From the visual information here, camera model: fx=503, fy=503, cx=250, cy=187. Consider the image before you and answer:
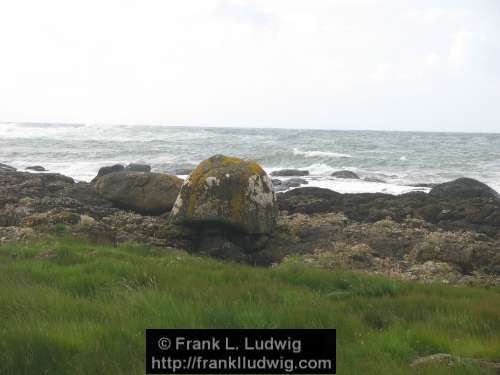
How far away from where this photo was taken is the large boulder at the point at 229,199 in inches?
476

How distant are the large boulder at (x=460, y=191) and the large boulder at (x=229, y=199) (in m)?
10.3

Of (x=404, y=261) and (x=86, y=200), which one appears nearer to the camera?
(x=404, y=261)

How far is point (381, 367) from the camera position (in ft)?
12.6

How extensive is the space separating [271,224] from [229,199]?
1389 mm

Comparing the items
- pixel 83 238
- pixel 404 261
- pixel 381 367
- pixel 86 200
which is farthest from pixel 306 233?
pixel 381 367

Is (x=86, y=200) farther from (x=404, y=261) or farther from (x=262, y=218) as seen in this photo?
(x=404, y=261)

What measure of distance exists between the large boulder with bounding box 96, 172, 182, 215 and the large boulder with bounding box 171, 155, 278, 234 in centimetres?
268

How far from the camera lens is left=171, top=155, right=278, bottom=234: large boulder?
12.1 metres

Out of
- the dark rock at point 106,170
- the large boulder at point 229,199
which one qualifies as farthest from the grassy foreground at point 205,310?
the dark rock at point 106,170

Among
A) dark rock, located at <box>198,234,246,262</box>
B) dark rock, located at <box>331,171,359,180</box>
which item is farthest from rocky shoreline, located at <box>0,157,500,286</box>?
dark rock, located at <box>331,171,359,180</box>

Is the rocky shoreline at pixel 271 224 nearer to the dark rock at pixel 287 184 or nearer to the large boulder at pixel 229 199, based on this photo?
the large boulder at pixel 229 199

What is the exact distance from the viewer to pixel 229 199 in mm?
12086

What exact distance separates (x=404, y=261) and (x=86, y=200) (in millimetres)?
10290

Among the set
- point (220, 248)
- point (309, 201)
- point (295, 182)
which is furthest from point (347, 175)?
point (220, 248)
